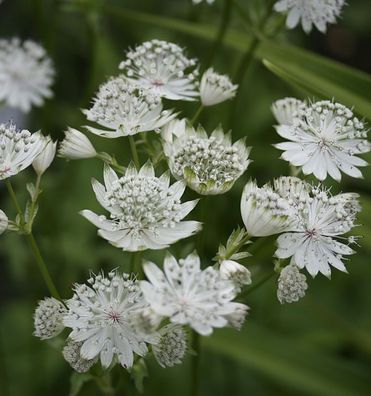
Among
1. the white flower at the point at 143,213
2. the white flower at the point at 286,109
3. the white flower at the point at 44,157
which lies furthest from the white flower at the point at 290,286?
the white flower at the point at 44,157

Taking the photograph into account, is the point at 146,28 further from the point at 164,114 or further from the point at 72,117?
the point at 164,114

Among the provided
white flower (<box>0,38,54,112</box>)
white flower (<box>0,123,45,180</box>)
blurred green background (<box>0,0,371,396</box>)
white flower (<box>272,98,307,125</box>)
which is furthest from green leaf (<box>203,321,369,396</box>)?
white flower (<box>0,38,54,112</box>)

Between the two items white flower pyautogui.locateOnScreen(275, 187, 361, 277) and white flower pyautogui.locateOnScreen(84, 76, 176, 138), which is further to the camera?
white flower pyautogui.locateOnScreen(84, 76, 176, 138)

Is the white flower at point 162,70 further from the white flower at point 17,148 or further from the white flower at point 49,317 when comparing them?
the white flower at point 49,317

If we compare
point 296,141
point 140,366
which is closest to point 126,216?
point 140,366

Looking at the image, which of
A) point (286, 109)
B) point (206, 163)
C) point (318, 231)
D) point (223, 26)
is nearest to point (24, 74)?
point (223, 26)

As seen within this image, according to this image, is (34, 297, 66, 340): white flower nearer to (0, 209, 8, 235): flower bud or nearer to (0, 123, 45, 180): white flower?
(0, 209, 8, 235): flower bud

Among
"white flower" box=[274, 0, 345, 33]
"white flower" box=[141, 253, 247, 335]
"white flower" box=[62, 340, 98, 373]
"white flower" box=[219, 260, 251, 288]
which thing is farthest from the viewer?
"white flower" box=[274, 0, 345, 33]
